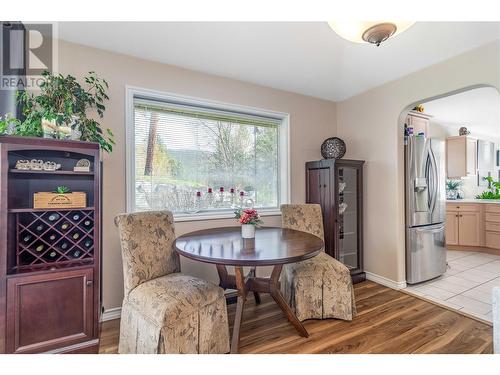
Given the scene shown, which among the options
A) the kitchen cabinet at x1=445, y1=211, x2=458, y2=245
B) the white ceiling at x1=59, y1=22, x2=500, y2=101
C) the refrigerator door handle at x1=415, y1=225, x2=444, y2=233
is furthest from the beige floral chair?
the kitchen cabinet at x1=445, y1=211, x2=458, y2=245

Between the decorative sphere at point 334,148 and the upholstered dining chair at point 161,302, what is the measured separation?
7.92 ft

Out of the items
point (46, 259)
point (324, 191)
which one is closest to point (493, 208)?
point (324, 191)

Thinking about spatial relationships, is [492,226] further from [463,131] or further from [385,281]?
[385,281]

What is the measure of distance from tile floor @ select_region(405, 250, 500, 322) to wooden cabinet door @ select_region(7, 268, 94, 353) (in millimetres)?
3296

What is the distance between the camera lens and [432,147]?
3236 mm

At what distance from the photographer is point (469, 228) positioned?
15.1ft

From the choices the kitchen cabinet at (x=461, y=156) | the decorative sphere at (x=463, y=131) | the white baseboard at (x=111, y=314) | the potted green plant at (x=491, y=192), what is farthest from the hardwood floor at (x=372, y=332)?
the decorative sphere at (x=463, y=131)

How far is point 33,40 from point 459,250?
6.87 m

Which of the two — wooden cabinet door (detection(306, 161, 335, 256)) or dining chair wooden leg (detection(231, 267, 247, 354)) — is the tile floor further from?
dining chair wooden leg (detection(231, 267, 247, 354))

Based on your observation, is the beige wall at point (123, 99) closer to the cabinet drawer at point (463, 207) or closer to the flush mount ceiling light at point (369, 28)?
the flush mount ceiling light at point (369, 28)

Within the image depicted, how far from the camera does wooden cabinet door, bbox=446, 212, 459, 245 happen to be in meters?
4.71

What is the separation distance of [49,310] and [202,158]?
1886 mm
